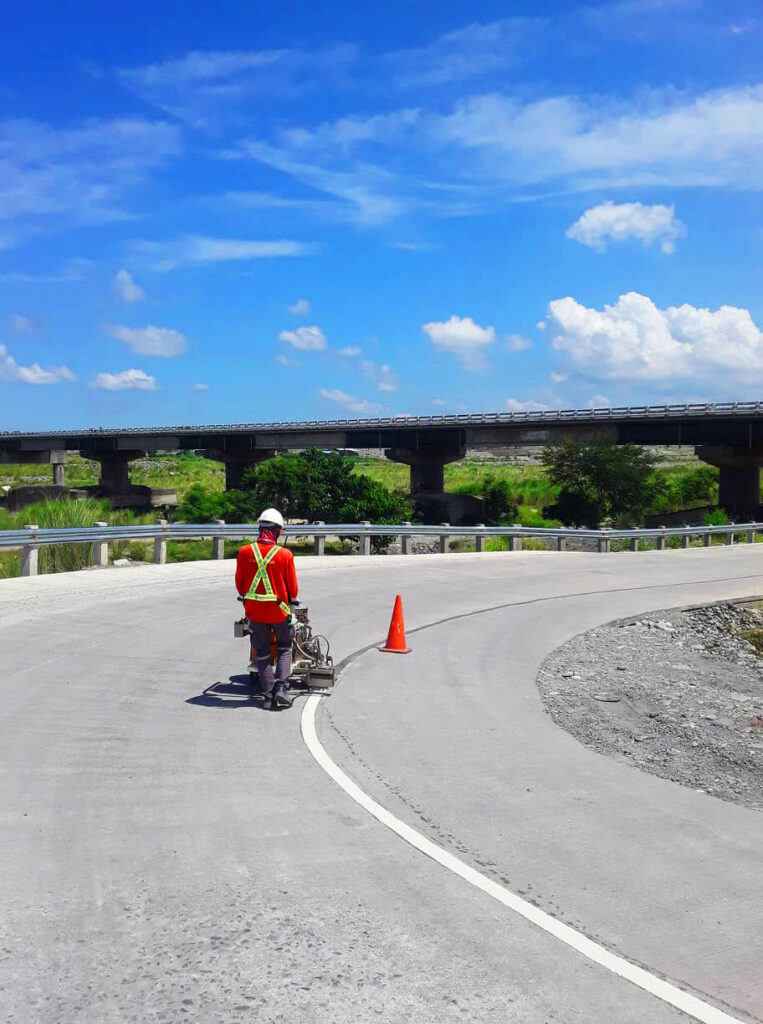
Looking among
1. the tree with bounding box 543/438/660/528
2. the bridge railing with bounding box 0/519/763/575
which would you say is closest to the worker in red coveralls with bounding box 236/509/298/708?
the bridge railing with bounding box 0/519/763/575

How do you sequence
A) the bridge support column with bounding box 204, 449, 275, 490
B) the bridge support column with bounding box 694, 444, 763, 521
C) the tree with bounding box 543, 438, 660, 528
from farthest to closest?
the bridge support column with bounding box 204, 449, 275, 490 → the bridge support column with bounding box 694, 444, 763, 521 → the tree with bounding box 543, 438, 660, 528

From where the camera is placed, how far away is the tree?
59.7 meters

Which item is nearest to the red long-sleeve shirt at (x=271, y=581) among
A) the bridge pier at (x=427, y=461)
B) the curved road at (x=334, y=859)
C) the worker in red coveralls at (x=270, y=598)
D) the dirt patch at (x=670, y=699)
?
the worker in red coveralls at (x=270, y=598)

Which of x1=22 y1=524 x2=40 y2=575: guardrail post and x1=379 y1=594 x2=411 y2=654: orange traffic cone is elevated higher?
x1=22 y1=524 x2=40 y2=575: guardrail post

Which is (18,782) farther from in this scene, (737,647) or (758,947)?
(737,647)

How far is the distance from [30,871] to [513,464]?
18388 cm

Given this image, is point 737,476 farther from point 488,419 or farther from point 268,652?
point 268,652

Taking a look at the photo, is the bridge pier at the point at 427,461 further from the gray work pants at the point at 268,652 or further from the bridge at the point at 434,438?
the gray work pants at the point at 268,652

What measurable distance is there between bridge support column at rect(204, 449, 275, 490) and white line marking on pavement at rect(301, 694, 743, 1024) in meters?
80.8

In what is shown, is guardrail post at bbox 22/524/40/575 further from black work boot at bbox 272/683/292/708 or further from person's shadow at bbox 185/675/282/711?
black work boot at bbox 272/683/292/708

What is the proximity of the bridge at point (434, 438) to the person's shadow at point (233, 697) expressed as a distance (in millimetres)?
57525

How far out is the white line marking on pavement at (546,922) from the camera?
414cm

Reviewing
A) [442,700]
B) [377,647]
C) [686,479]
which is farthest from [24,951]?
[686,479]

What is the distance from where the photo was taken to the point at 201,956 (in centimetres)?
441
